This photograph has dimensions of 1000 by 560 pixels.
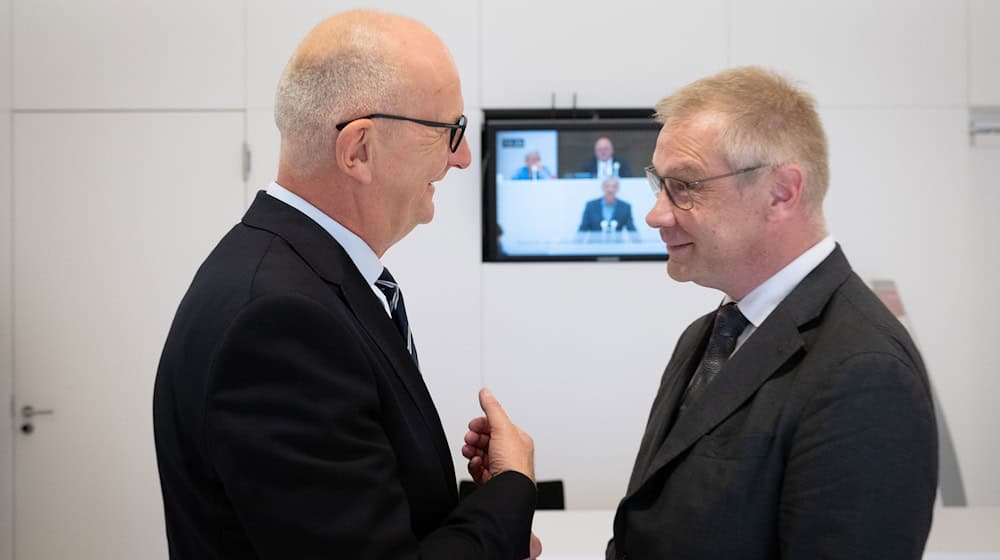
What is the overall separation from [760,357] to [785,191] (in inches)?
11.2

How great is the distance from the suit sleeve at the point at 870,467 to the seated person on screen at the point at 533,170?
10.1 ft

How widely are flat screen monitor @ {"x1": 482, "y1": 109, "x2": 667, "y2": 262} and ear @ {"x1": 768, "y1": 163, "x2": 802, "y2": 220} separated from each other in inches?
108

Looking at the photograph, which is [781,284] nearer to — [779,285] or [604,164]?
[779,285]

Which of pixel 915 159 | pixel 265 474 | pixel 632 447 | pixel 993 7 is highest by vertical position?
pixel 993 7

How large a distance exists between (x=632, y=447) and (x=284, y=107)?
11.0 ft

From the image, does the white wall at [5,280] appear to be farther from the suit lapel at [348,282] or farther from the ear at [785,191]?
the ear at [785,191]

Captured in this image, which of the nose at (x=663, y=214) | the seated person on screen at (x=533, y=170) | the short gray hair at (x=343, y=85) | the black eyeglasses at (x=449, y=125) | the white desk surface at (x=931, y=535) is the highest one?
the seated person on screen at (x=533, y=170)

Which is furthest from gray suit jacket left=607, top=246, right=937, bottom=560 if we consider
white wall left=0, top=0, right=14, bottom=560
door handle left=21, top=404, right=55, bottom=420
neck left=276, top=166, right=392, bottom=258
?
white wall left=0, top=0, right=14, bottom=560

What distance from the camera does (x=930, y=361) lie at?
448 centimetres

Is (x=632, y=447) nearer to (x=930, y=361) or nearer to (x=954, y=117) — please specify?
(x=930, y=361)

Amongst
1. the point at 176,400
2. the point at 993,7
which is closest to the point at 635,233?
the point at 993,7

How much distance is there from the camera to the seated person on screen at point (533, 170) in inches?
170

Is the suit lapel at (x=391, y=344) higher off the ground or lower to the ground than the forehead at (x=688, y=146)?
lower

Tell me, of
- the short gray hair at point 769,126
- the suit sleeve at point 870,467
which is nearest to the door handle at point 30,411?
the short gray hair at point 769,126
